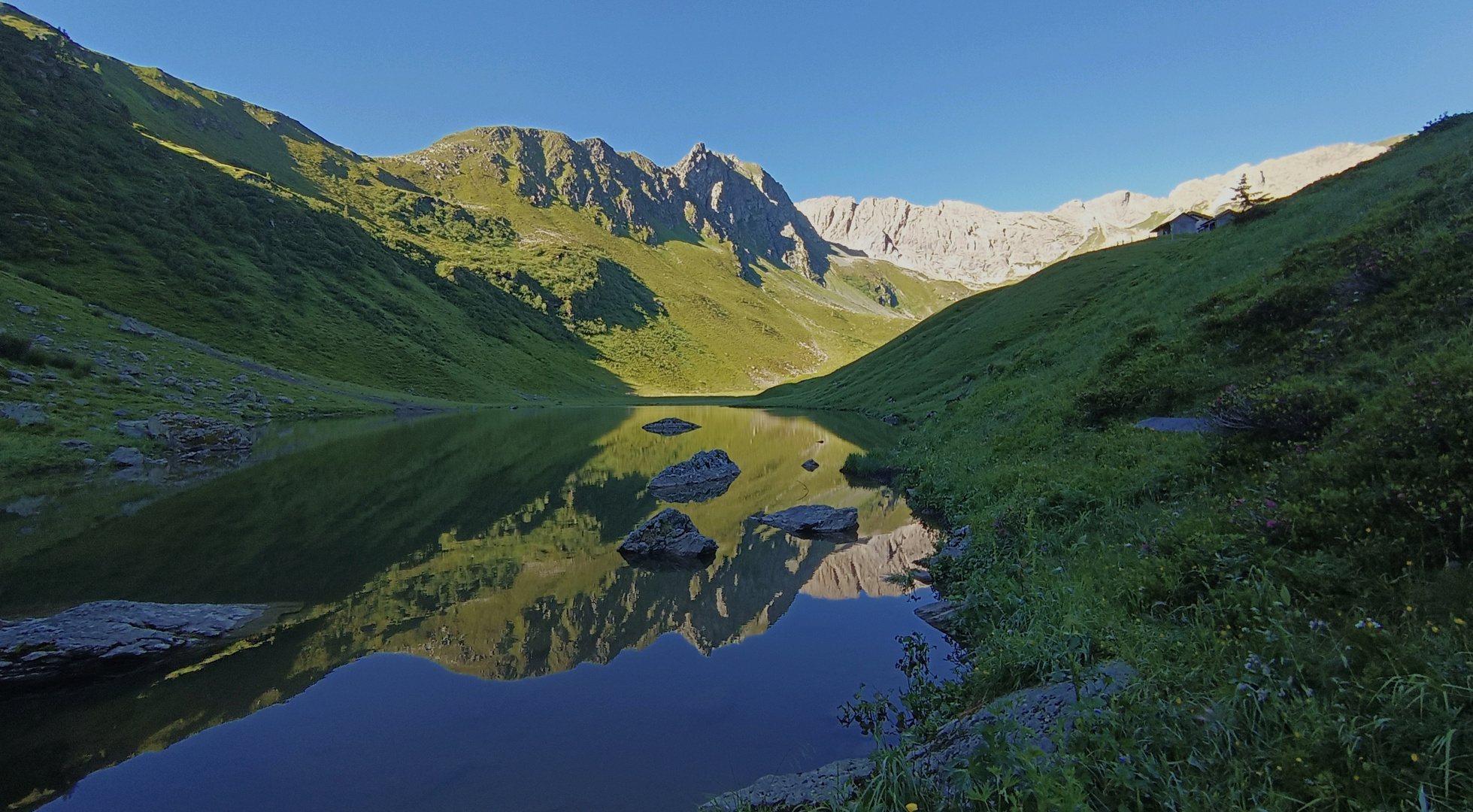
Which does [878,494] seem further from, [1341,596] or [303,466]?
[303,466]

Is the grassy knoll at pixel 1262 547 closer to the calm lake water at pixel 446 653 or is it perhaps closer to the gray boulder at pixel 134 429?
the calm lake water at pixel 446 653

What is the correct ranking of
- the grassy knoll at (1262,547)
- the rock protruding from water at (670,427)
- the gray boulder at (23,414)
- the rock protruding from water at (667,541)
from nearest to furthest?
the grassy knoll at (1262,547) → the rock protruding from water at (667,541) → the gray boulder at (23,414) → the rock protruding from water at (670,427)

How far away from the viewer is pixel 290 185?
19700 centimetres

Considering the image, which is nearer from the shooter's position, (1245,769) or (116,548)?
(1245,769)

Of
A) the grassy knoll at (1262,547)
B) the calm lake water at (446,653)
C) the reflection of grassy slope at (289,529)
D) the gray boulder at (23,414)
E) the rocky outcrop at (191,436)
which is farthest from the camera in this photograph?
the rocky outcrop at (191,436)

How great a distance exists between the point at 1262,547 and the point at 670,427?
2777 inches

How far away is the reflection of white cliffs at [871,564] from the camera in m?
17.5

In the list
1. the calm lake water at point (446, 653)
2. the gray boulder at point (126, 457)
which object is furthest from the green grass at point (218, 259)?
the calm lake water at point (446, 653)

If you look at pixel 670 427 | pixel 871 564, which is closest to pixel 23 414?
pixel 871 564

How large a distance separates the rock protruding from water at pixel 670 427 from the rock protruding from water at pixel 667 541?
48.6m

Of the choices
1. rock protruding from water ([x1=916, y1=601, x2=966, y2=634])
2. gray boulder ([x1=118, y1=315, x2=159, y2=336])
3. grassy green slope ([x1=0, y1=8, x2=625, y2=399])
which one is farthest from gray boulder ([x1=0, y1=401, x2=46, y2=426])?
grassy green slope ([x1=0, y1=8, x2=625, y2=399])

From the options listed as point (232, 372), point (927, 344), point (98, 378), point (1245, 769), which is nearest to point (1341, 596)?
point (1245, 769)

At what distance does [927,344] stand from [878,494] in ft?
204

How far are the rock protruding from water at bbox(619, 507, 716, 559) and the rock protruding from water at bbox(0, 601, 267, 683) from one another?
10997mm
